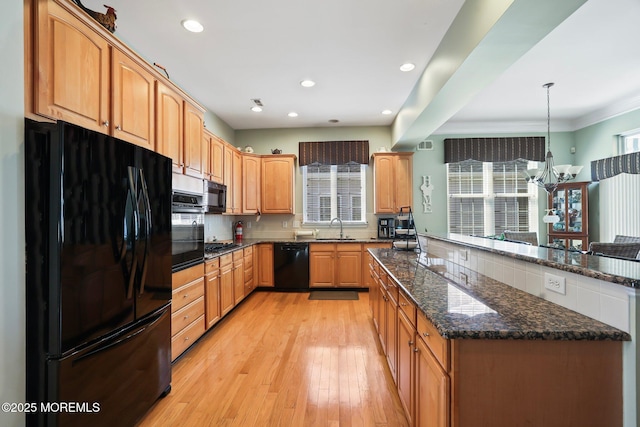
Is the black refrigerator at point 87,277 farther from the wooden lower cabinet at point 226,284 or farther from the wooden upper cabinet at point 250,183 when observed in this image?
the wooden upper cabinet at point 250,183

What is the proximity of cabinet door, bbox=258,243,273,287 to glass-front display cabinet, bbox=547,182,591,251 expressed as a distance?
4811 millimetres

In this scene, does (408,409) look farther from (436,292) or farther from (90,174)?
(90,174)

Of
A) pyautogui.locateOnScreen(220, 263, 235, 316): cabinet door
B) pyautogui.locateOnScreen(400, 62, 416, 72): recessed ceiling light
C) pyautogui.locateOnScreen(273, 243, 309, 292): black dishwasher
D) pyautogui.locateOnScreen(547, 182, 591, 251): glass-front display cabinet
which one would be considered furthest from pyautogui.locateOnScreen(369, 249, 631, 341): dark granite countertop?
pyautogui.locateOnScreen(547, 182, 591, 251): glass-front display cabinet

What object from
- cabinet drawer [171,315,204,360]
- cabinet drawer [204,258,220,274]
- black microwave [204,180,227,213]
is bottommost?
cabinet drawer [171,315,204,360]

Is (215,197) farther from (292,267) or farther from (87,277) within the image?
(87,277)

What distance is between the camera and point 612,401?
1.03 m

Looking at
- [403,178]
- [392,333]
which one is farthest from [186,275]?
[403,178]

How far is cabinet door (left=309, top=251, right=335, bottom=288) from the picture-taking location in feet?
15.7

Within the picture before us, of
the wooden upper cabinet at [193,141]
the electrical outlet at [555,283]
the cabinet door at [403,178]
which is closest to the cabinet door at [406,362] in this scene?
the electrical outlet at [555,283]

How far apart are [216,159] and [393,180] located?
2.98 m

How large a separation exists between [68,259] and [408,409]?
194cm

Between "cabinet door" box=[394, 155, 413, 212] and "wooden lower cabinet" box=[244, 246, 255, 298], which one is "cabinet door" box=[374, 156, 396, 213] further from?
"wooden lower cabinet" box=[244, 246, 255, 298]

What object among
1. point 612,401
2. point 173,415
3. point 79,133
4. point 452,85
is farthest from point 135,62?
point 612,401

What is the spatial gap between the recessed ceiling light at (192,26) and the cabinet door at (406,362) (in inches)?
111
